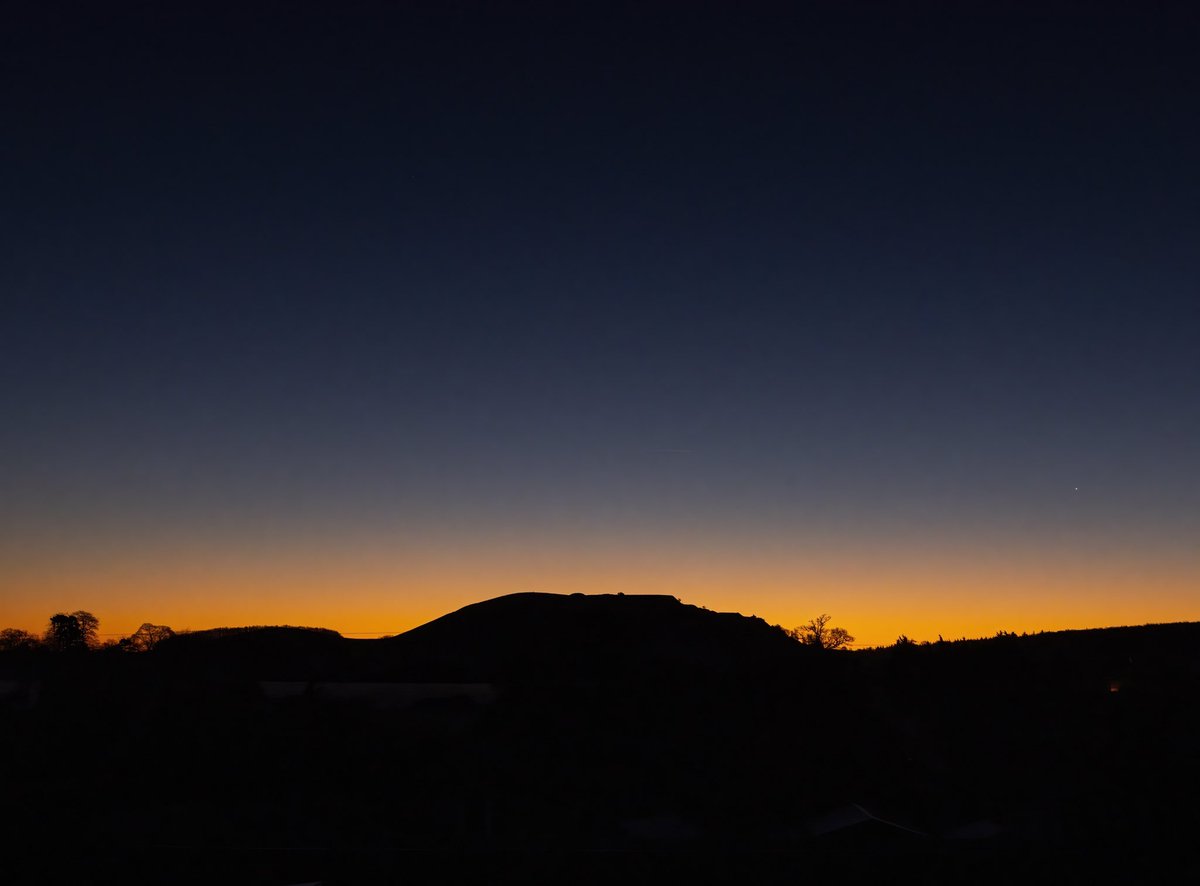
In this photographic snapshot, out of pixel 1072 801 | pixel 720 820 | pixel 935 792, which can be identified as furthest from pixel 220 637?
pixel 1072 801

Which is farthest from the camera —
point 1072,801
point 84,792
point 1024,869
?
point 1072,801

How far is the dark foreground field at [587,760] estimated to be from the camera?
32031mm

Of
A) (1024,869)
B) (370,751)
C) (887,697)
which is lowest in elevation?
(1024,869)

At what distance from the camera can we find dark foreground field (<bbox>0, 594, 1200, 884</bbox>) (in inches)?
1261

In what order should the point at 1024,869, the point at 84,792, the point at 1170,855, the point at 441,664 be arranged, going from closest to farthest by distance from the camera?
the point at 1024,869, the point at 1170,855, the point at 84,792, the point at 441,664

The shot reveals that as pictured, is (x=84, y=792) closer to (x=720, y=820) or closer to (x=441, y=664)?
(x=441, y=664)

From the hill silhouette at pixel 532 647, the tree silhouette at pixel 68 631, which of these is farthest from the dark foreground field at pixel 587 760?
the tree silhouette at pixel 68 631

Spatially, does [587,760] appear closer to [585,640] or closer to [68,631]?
[585,640]

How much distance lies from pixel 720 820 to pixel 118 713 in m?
29.4

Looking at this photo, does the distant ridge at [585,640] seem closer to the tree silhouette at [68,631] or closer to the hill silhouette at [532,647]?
the hill silhouette at [532,647]

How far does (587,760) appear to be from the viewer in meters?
43.4

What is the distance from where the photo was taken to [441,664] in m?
55.5

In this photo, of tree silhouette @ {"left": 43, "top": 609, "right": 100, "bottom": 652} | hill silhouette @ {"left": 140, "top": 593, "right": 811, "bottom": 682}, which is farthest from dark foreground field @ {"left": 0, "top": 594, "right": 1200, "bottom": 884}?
tree silhouette @ {"left": 43, "top": 609, "right": 100, "bottom": 652}

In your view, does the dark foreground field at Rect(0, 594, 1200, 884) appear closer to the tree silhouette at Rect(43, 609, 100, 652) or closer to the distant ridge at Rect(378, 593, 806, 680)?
the distant ridge at Rect(378, 593, 806, 680)
